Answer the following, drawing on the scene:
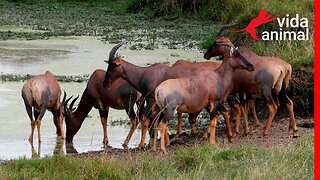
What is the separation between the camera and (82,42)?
24.2m

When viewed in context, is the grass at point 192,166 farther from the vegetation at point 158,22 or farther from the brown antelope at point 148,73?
the vegetation at point 158,22

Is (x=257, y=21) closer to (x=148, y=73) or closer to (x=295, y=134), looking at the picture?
(x=148, y=73)

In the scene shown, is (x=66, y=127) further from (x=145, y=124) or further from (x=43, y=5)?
(x=43, y=5)

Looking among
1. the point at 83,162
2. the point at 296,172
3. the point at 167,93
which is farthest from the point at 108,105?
the point at 296,172

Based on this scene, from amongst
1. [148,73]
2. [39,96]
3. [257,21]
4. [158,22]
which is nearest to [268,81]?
[148,73]

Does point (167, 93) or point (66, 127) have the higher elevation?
point (167, 93)

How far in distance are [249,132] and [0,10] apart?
23.6 m

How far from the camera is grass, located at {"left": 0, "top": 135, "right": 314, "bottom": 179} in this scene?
9.21 metres

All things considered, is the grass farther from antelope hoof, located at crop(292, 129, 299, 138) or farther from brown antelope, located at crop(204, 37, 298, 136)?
brown antelope, located at crop(204, 37, 298, 136)

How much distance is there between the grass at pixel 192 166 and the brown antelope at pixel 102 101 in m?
2.70

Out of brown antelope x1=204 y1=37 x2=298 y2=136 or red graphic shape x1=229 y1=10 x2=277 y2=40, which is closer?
brown antelope x1=204 y1=37 x2=298 y2=136

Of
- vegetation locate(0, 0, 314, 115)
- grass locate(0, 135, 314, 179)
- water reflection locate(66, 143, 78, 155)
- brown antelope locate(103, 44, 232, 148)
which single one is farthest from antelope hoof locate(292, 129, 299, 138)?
water reflection locate(66, 143, 78, 155)

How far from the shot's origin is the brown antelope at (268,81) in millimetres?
12242

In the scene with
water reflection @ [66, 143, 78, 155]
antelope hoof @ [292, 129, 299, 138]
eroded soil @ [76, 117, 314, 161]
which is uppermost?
antelope hoof @ [292, 129, 299, 138]
